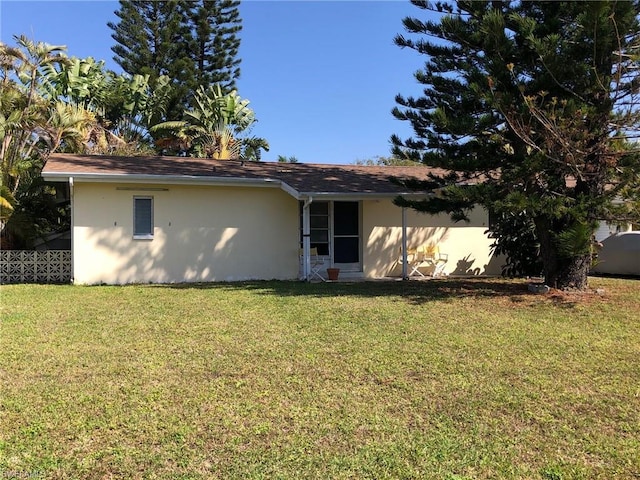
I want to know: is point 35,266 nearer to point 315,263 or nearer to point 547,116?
point 315,263

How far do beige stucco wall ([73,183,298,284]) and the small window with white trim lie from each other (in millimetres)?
126

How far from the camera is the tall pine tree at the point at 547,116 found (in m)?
8.38

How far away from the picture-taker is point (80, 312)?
820 cm

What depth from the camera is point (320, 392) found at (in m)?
4.60

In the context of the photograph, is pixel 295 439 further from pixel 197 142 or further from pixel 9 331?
pixel 197 142

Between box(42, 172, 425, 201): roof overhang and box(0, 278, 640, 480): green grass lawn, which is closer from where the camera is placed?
box(0, 278, 640, 480): green grass lawn

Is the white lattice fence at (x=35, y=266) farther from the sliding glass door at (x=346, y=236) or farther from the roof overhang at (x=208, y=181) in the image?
the sliding glass door at (x=346, y=236)

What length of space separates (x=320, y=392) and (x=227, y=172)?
946cm

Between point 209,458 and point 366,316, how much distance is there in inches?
188

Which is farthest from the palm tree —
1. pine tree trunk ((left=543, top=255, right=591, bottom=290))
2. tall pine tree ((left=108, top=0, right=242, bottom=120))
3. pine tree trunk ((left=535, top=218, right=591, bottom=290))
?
pine tree trunk ((left=543, top=255, right=591, bottom=290))

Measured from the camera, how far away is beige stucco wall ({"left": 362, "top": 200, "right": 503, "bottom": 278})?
13531 millimetres

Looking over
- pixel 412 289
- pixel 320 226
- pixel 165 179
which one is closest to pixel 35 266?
pixel 165 179

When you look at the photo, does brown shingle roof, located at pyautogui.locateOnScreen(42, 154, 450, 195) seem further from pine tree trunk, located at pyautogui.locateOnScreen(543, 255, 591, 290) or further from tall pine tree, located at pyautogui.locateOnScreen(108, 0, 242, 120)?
tall pine tree, located at pyautogui.locateOnScreen(108, 0, 242, 120)

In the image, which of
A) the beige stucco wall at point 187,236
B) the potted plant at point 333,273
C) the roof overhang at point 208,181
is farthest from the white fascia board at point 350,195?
the potted plant at point 333,273
